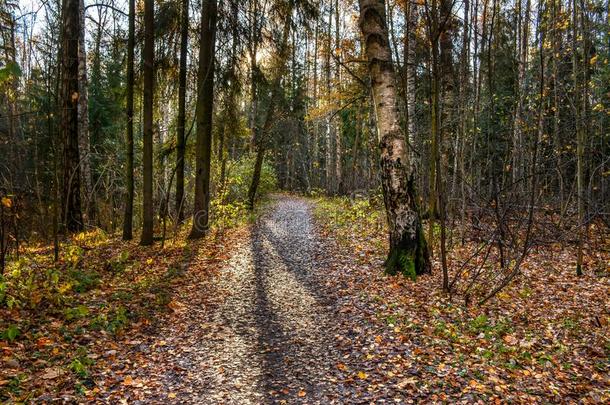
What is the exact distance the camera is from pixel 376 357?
4.77 metres

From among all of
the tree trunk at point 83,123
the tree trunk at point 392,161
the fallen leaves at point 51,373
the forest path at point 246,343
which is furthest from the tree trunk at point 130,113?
the fallen leaves at point 51,373

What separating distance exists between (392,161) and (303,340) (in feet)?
11.6

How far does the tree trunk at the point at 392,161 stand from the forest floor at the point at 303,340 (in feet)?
1.60

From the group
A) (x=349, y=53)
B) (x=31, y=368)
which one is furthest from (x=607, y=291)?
(x=349, y=53)

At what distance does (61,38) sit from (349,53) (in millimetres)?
11626

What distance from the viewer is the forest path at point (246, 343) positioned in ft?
13.6

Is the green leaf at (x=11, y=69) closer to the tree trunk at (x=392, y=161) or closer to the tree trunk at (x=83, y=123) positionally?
the tree trunk at (x=392, y=161)

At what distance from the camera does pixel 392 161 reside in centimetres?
717

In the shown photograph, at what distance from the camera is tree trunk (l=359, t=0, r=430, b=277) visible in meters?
7.19

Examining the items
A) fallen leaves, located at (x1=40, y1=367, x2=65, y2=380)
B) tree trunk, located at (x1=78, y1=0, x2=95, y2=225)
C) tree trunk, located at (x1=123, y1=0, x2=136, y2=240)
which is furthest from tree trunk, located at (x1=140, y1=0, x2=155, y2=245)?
fallen leaves, located at (x1=40, y1=367, x2=65, y2=380)

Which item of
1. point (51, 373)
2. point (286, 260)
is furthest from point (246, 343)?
point (286, 260)

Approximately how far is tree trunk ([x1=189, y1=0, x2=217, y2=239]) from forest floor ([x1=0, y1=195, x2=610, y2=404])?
8.04 ft

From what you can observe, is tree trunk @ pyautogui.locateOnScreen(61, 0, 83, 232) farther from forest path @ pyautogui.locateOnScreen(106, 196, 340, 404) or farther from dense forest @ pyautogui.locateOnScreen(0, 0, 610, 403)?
forest path @ pyautogui.locateOnScreen(106, 196, 340, 404)

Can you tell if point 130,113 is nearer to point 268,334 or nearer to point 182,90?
point 182,90
